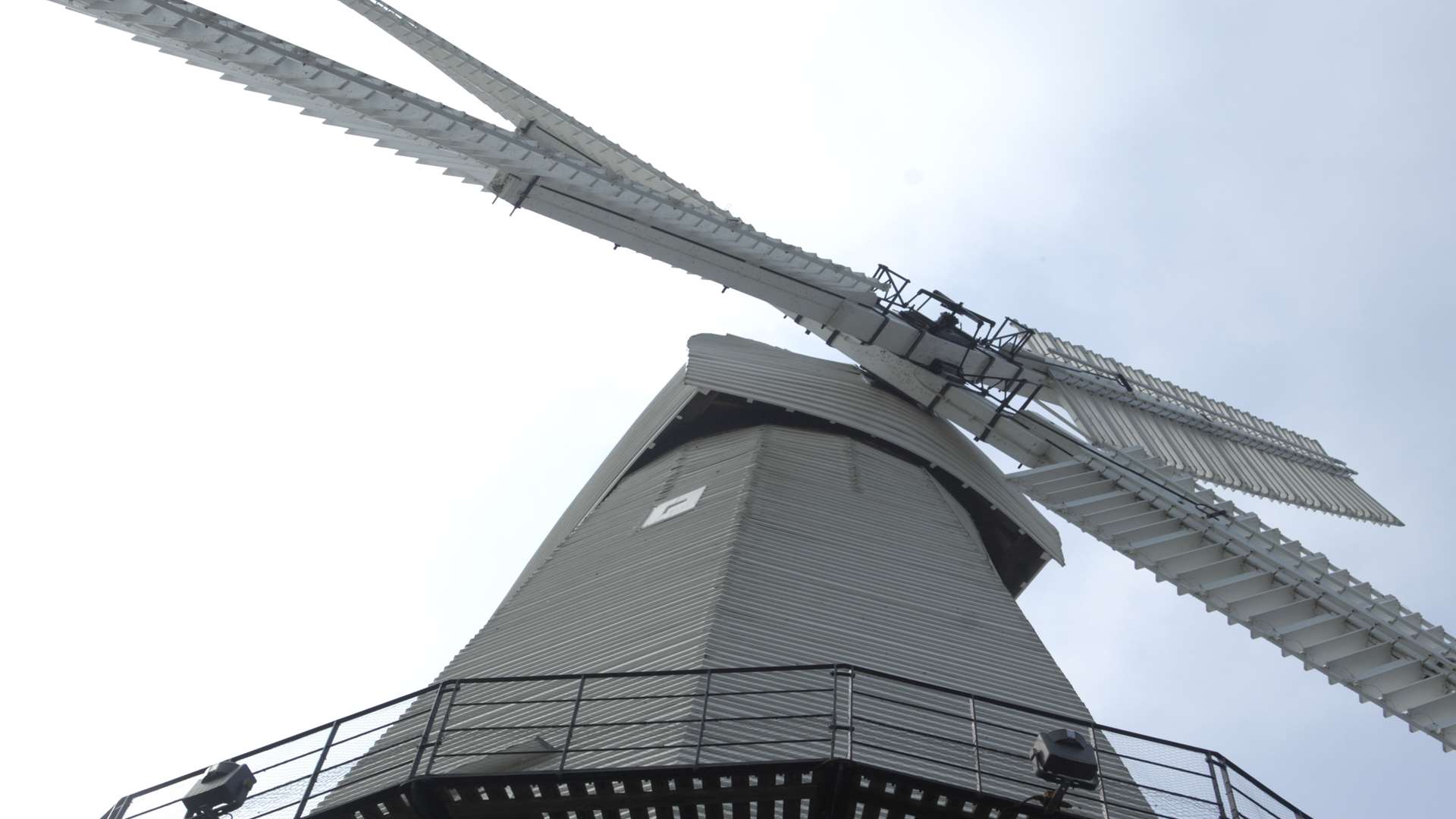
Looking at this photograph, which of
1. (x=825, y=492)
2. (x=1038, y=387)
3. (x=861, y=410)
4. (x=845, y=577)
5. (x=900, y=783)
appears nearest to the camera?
(x=900, y=783)

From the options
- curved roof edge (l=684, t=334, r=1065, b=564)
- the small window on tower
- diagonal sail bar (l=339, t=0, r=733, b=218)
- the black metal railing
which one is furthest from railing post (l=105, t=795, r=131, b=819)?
diagonal sail bar (l=339, t=0, r=733, b=218)

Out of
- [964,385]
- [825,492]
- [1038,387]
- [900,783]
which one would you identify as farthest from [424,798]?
[1038,387]

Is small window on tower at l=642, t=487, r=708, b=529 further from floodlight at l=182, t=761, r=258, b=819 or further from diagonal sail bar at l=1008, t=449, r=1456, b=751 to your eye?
floodlight at l=182, t=761, r=258, b=819

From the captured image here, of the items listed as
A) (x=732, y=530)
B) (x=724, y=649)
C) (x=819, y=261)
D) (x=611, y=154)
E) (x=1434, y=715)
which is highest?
(x=611, y=154)

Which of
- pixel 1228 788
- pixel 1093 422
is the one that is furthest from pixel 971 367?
pixel 1228 788

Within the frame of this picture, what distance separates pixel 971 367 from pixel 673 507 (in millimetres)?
4977

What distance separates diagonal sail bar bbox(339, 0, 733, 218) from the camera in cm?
1933

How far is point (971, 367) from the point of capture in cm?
1766

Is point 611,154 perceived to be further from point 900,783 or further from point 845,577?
point 900,783

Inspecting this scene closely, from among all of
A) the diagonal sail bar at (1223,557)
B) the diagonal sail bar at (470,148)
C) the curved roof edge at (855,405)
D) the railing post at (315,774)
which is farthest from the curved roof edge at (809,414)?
the railing post at (315,774)

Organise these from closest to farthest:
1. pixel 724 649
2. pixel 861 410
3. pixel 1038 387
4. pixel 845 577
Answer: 1. pixel 724 649
2. pixel 845 577
3. pixel 861 410
4. pixel 1038 387

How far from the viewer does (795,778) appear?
783cm

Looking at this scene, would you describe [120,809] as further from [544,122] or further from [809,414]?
[544,122]

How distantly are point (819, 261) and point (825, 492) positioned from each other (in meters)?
3.52
